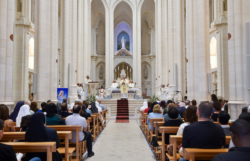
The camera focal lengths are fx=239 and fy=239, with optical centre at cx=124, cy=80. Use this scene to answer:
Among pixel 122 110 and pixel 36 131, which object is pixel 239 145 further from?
pixel 122 110

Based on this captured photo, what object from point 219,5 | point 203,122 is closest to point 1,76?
point 203,122

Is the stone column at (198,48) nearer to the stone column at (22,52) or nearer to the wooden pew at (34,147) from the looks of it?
the wooden pew at (34,147)

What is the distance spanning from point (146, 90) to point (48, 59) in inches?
927

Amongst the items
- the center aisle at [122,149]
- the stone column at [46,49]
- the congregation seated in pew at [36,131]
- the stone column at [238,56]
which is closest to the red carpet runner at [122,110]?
the stone column at [46,49]

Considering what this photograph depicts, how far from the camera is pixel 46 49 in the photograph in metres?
12.1

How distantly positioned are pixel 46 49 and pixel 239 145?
1146cm

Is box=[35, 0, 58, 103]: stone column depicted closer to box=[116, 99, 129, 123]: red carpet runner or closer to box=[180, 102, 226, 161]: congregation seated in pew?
box=[116, 99, 129, 123]: red carpet runner

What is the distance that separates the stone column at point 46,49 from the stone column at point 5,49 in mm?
3586

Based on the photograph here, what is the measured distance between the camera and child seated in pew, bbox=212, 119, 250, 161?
73.5 inches

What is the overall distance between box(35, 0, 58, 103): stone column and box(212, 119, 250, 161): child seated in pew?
10.5 m

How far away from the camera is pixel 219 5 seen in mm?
15703

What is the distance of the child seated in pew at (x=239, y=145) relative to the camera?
1.87 metres

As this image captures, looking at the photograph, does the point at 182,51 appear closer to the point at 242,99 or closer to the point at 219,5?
the point at 219,5

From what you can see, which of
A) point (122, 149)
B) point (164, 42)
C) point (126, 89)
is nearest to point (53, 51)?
point (122, 149)
